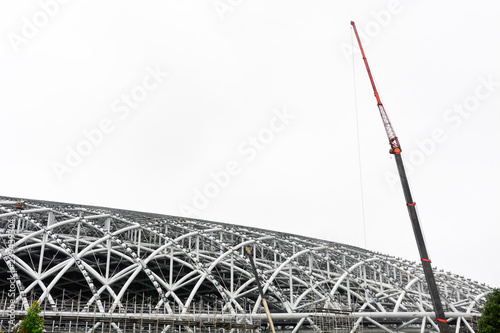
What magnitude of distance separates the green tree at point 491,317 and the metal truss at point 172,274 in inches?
178

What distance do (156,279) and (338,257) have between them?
90.2 ft

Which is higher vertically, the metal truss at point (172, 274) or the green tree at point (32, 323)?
the metal truss at point (172, 274)

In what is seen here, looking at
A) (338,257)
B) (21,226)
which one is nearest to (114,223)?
(21,226)

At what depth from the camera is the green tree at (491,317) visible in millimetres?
48719

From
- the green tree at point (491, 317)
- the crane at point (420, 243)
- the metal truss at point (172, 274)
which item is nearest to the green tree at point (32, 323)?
the metal truss at point (172, 274)

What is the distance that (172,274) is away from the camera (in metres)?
50.9

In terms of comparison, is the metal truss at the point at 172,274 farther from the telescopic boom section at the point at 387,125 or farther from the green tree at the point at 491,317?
the telescopic boom section at the point at 387,125

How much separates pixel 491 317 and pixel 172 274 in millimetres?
32077

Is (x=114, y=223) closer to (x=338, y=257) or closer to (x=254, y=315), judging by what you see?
(x=254, y=315)

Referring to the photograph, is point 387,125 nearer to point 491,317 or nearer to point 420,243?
point 420,243

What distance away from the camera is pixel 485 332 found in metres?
48.9

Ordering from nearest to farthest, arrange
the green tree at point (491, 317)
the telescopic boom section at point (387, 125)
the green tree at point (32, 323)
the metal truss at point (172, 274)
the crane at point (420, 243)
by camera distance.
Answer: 1. the crane at point (420, 243)
2. the green tree at point (32, 323)
3. the telescopic boom section at point (387, 125)
4. the metal truss at point (172, 274)
5. the green tree at point (491, 317)

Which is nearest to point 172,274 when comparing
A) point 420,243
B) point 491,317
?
point 420,243

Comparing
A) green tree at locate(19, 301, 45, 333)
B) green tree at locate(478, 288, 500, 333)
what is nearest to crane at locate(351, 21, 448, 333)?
green tree at locate(478, 288, 500, 333)
